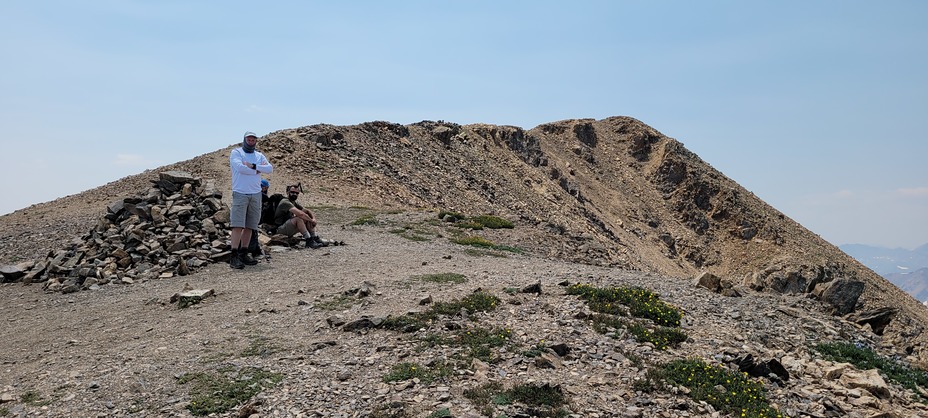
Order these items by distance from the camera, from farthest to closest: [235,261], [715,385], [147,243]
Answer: [147,243]
[235,261]
[715,385]

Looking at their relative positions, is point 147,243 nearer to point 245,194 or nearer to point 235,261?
point 235,261

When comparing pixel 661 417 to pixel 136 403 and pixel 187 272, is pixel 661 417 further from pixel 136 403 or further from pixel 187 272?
pixel 187 272

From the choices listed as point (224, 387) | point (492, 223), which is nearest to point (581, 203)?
point (492, 223)

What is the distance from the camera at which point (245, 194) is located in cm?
1399

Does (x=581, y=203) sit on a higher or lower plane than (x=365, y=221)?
lower

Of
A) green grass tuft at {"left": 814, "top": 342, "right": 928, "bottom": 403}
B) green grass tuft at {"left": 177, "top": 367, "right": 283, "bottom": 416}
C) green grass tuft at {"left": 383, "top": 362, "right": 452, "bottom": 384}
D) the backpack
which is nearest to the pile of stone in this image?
the backpack

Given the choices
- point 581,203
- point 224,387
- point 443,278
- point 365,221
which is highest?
point 365,221

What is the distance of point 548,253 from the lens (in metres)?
20.6

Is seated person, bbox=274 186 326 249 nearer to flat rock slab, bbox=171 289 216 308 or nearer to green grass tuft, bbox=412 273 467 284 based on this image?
green grass tuft, bbox=412 273 467 284

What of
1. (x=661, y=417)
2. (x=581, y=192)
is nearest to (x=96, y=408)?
(x=661, y=417)

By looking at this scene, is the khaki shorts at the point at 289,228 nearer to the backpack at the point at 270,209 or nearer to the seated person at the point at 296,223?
the seated person at the point at 296,223

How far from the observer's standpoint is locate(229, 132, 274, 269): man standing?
543 inches

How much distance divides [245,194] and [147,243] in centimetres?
314

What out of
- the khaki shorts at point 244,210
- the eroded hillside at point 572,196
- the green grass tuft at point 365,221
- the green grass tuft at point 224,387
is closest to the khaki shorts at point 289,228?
the khaki shorts at point 244,210
